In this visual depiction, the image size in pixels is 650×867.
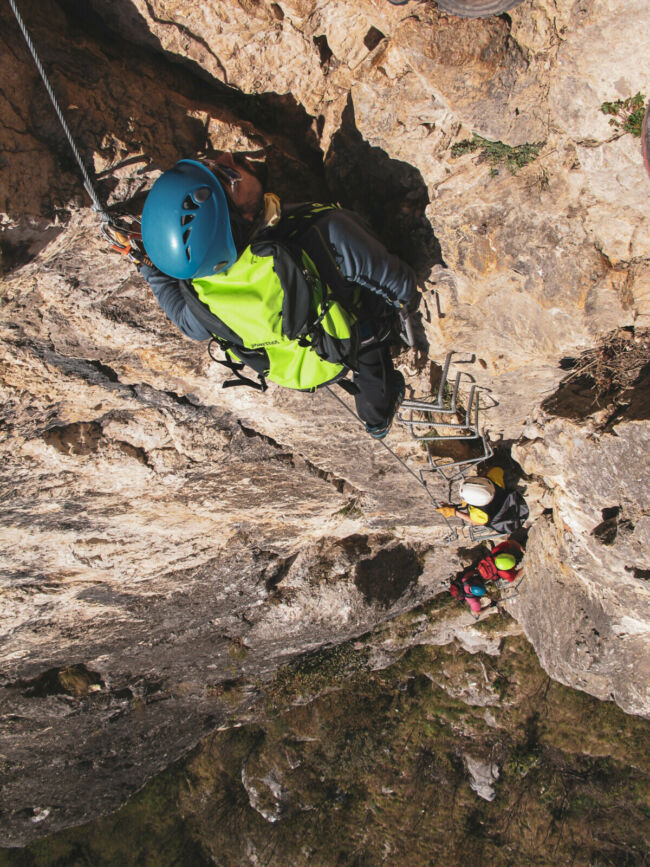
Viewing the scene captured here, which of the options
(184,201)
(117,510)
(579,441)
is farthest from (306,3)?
(117,510)

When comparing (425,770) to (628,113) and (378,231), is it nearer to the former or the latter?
(378,231)

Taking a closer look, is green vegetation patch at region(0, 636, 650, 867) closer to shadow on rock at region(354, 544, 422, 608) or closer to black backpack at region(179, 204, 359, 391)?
shadow on rock at region(354, 544, 422, 608)

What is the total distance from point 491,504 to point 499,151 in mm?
3205

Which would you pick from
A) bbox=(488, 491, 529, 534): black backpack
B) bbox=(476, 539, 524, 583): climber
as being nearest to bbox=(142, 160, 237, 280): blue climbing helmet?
bbox=(488, 491, 529, 534): black backpack

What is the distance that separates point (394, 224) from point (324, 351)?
1120 mm

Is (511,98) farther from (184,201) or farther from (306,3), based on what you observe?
(184,201)

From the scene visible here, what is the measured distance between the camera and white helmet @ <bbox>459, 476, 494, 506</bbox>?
464cm

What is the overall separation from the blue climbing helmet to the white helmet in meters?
3.19

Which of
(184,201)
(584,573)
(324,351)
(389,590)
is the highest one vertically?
(184,201)

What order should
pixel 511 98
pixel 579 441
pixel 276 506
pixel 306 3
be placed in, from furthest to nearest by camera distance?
pixel 276 506, pixel 579 441, pixel 306 3, pixel 511 98

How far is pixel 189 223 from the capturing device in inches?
85.5

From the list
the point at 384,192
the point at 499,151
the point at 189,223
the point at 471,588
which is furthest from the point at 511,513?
the point at 189,223

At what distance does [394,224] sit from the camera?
130 inches

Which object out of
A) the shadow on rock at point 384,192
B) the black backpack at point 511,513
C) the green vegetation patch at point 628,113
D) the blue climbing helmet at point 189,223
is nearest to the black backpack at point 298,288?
the blue climbing helmet at point 189,223
